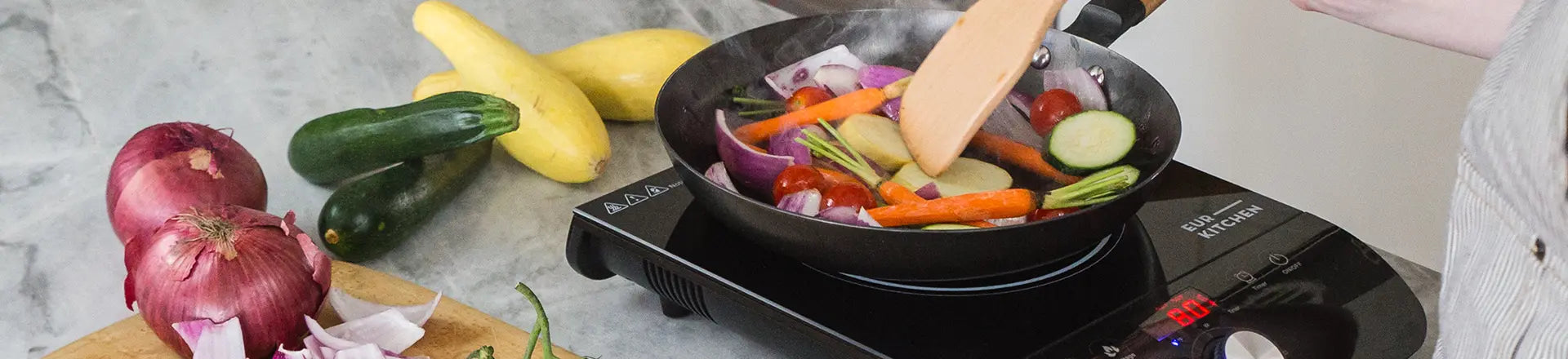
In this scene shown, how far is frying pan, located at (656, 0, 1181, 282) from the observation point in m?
0.81

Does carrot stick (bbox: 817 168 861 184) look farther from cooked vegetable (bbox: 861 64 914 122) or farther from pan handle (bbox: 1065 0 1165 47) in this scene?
pan handle (bbox: 1065 0 1165 47)

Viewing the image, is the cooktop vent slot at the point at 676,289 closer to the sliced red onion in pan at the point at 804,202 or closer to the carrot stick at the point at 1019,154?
the sliced red onion in pan at the point at 804,202

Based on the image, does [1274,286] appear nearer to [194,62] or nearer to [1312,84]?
[1312,84]

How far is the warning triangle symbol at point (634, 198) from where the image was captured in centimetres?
103

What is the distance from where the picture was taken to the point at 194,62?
1510 millimetres

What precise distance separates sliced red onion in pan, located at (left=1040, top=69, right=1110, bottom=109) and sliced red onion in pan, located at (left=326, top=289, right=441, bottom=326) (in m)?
0.55

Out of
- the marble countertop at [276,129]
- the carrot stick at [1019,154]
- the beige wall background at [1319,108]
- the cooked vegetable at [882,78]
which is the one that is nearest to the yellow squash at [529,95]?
the marble countertop at [276,129]

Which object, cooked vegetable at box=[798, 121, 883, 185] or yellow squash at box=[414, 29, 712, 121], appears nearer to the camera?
cooked vegetable at box=[798, 121, 883, 185]

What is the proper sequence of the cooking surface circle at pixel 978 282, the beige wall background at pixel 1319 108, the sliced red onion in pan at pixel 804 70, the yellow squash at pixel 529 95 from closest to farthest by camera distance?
the cooking surface circle at pixel 978 282 < the sliced red onion in pan at pixel 804 70 < the yellow squash at pixel 529 95 < the beige wall background at pixel 1319 108

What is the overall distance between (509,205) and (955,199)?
1.72 feet

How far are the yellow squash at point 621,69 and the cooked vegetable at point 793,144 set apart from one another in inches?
13.2

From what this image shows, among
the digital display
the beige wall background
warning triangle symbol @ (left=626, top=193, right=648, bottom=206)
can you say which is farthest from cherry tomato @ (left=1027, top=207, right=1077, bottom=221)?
the beige wall background

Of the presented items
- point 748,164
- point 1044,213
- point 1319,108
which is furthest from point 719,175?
point 1319,108

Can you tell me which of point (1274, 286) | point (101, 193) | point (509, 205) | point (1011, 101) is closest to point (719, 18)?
point (509, 205)
